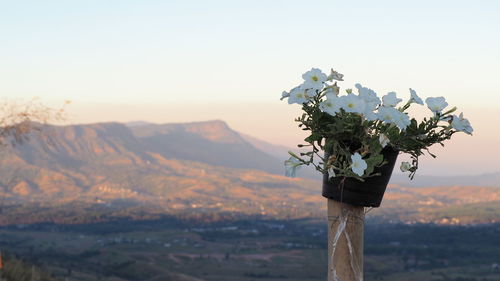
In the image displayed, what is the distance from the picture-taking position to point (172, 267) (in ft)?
397

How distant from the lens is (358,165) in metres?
5.41

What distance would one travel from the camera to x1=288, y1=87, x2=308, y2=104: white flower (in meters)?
5.51

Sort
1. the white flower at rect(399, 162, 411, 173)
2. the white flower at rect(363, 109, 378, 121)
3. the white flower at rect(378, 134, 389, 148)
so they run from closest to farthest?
the white flower at rect(363, 109, 378, 121)
the white flower at rect(378, 134, 389, 148)
the white flower at rect(399, 162, 411, 173)

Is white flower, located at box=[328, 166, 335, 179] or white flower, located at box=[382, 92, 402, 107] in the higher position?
white flower, located at box=[382, 92, 402, 107]

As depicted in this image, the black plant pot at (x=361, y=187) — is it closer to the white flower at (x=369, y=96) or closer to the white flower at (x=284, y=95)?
the white flower at (x=369, y=96)

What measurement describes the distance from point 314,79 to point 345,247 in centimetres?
134

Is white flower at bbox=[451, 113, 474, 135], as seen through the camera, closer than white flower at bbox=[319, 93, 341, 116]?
No

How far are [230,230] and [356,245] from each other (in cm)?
19134

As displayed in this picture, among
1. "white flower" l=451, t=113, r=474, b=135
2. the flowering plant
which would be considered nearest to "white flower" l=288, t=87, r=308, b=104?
the flowering plant

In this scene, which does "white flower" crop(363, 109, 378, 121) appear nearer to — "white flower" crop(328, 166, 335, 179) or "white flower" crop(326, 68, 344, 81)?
"white flower" crop(326, 68, 344, 81)

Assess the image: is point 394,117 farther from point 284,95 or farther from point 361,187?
point 284,95

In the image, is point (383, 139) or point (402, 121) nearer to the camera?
point (402, 121)

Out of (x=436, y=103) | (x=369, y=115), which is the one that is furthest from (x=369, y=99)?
(x=436, y=103)

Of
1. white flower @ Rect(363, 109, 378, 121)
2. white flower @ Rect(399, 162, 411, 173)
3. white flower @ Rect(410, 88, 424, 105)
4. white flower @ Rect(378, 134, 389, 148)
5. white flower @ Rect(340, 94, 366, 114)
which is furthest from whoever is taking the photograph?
white flower @ Rect(399, 162, 411, 173)
